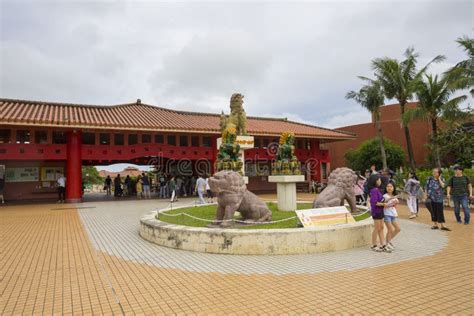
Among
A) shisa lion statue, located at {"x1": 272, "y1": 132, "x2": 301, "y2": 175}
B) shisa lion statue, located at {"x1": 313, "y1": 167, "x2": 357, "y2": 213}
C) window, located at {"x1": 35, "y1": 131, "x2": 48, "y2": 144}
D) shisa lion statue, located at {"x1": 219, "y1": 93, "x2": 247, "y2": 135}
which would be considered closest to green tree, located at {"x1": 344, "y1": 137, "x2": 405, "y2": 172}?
shisa lion statue, located at {"x1": 219, "y1": 93, "x2": 247, "y2": 135}

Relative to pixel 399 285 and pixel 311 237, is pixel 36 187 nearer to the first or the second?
pixel 311 237

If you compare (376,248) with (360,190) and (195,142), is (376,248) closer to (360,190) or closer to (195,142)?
(360,190)

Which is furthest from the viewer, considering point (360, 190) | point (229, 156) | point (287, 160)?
point (360, 190)

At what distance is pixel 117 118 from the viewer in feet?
61.9

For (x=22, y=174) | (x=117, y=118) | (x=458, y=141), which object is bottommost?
(x=22, y=174)

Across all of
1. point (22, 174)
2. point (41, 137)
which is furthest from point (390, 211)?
point (22, 174)

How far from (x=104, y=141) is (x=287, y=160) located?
50.7 feet

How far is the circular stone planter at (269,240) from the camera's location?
20.1 ft

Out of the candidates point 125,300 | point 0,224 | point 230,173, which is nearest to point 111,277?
point 125,300

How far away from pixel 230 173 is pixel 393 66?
19149 millimetres

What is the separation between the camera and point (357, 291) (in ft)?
13.5

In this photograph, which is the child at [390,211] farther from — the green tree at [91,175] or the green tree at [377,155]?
the green tree at [91,175]

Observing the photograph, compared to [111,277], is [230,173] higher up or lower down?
higher up

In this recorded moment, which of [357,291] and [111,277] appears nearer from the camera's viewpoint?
[357,291]
